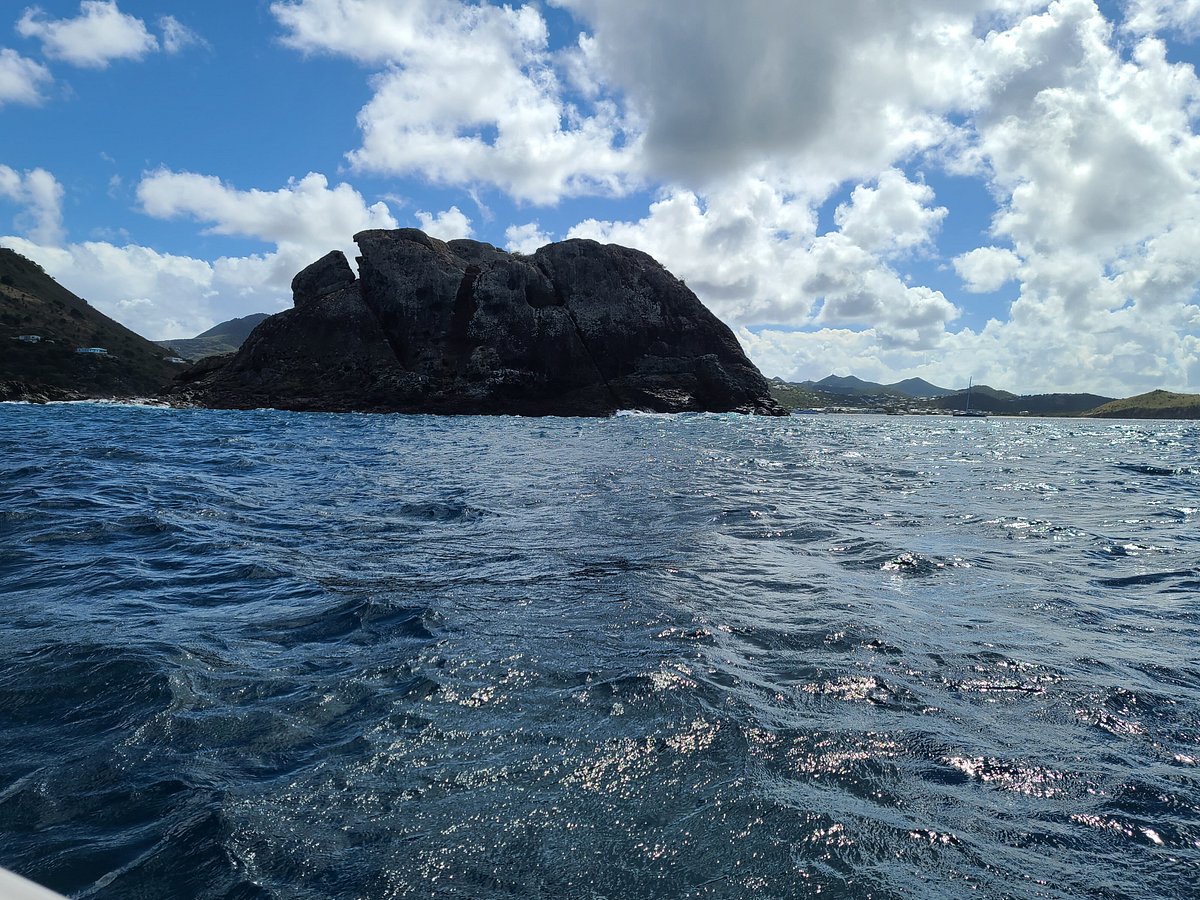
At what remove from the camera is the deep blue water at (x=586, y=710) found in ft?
12.1

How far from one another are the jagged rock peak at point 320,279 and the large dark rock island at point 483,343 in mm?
185

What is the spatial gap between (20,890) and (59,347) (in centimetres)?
10812

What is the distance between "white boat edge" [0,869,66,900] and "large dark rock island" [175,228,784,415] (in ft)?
266

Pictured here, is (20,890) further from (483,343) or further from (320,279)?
(320,279)

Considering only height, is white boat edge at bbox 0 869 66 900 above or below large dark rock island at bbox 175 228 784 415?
below

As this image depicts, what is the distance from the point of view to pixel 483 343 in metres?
88.2

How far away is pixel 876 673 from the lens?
254 inches

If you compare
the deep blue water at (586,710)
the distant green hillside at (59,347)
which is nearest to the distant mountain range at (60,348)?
the distant green hillside at (59,347)

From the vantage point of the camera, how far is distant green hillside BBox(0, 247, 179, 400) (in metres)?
76.8

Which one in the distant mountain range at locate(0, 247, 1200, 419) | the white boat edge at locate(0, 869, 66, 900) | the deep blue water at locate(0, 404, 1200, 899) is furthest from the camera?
the distant mountain range at locate(0, 247, 1200, 419)

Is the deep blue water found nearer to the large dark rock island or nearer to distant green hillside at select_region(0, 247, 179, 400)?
the large dark rock island

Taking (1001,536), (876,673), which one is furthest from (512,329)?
(876,673)

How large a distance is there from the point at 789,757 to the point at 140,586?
8433mm

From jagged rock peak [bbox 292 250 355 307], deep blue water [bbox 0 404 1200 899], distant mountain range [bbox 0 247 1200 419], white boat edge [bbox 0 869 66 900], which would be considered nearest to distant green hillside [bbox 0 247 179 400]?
distant mountain range [bbox 0 247 1200 419]
